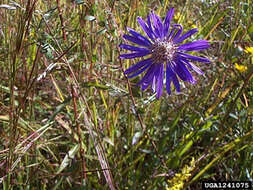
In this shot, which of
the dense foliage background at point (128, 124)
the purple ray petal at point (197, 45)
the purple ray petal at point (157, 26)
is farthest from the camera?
the dense foliage background at point (128, 124)

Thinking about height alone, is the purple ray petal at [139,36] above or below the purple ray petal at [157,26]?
below

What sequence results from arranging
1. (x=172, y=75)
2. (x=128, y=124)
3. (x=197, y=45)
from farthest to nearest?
(x=128, y=124), (x=172, y=75), (x=197, y=45)

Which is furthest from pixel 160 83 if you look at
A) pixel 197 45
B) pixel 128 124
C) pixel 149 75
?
pixel 128 124

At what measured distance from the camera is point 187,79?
0.89 meters

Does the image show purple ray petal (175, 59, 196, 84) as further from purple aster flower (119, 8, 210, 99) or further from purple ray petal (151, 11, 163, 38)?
purple ray petal (151, 11, 163, 38)

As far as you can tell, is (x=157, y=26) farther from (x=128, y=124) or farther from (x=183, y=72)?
(x=128, y=124)

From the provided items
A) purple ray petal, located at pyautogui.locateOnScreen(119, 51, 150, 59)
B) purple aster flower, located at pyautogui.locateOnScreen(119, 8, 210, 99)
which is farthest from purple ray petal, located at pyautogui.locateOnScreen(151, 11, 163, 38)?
purple ray petal, located at pyautogui.locateOnScreen(119, 51, 150, 59)

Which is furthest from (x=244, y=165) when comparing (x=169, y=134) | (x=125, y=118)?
(x=125, y=118)

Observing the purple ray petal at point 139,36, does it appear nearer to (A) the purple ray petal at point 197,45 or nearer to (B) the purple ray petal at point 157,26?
(B) the purple ray petal at point 157,26

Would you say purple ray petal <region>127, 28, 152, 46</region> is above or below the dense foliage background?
above

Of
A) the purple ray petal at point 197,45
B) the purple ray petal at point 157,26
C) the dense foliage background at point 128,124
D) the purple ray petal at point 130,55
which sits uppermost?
the purple ray petal at point 157,26

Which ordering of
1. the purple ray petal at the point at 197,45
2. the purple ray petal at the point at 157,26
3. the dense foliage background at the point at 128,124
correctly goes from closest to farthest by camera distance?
the purple ray petal at the point at 197,45 < the purple ray petal at the point at 157,26 < the dense foliage background at the point at 128,124

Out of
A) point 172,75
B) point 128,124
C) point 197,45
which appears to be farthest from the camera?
point 128,124

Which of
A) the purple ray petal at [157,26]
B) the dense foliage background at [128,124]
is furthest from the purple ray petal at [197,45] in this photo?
the dense foliage background at [128,124]
